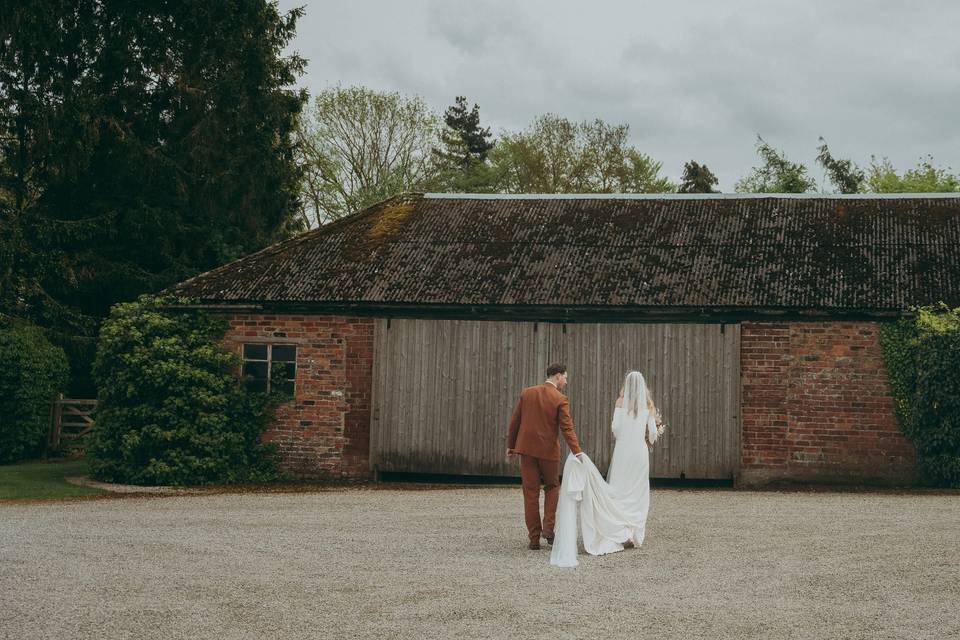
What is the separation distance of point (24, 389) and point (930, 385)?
16.4 metres

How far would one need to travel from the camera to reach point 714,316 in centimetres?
1795

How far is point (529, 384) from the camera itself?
1842cm

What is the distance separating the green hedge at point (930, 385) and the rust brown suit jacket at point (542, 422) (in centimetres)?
Answer: 778

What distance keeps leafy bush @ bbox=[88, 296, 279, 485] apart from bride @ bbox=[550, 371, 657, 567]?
850 centimetres

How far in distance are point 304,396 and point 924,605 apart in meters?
12.4

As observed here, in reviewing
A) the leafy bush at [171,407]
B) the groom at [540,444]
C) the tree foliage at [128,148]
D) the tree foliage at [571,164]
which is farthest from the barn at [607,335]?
the tree foliage at [571,164]

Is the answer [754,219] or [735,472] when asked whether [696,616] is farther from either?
[754,219]

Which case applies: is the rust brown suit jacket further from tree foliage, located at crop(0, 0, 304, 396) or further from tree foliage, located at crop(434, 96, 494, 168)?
tree foliage, located at crop(434, 96, 494, 168)

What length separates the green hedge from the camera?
1638 centimetres

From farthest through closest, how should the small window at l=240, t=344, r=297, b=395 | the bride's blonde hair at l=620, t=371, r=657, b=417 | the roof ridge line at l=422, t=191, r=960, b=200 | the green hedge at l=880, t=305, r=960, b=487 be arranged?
the roof ridge line at l=422, t=191, r=960, b=200, the small window at l=240, t=344, r=297, b=395, the green hedge at l=880, t=305, r=960, b=487, the bride's blonde hair at l=620, t=371, r=657, b=417

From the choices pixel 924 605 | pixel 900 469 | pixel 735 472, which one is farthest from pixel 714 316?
pixel 924 605

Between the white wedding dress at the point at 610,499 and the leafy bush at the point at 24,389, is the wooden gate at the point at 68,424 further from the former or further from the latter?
the white wedding dress at the point at 610,499

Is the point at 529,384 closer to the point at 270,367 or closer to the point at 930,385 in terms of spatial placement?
the point at 270,367

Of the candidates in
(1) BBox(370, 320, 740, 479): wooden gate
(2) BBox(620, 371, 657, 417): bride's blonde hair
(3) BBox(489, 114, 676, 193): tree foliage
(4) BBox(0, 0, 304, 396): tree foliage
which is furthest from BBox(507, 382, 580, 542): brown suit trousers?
(3) BBox(489, 114, 676, 193): tree foliage
